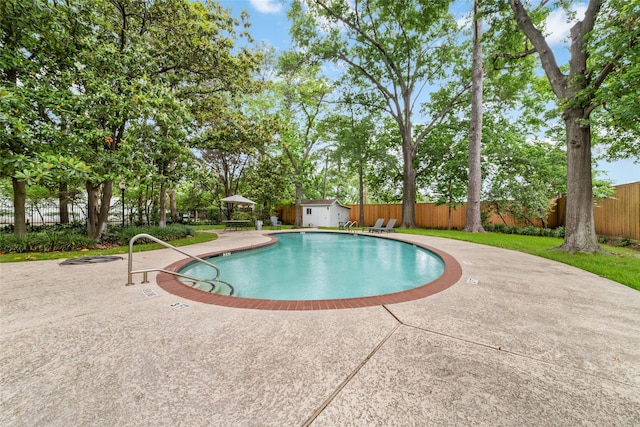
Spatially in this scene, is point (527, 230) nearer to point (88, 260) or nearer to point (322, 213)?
point (322, 213)

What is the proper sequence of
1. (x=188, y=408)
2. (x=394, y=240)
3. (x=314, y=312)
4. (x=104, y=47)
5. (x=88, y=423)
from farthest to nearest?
(x=394, y=240) → (x=104, y=47) → (x=314, y=312) → (x=188, y=408) → (x=88, y=423)

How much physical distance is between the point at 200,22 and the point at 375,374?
10.4 meters

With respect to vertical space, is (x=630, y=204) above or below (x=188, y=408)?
above

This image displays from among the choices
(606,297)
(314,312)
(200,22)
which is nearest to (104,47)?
(200,22)

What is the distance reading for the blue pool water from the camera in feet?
15.3

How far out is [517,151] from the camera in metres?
13.8

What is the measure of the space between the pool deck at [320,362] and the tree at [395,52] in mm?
13979

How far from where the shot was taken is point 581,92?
5332 mm

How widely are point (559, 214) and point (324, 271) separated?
553 inches

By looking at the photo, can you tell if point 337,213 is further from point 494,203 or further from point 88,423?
point 88,423

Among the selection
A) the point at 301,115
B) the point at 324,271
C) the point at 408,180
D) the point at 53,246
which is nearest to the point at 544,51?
the point at 324,271

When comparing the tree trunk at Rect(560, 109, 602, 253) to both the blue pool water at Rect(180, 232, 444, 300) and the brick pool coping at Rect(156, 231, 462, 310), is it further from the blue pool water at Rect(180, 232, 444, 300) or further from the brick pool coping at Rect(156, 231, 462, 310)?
the brick pool coping at Rect(156, 231, 462, 310)

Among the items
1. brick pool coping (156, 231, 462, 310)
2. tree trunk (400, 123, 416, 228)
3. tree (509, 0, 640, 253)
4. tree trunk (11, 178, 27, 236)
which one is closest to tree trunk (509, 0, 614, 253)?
tree (509, 0, 640, 253)

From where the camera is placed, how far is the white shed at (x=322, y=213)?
19406mm
